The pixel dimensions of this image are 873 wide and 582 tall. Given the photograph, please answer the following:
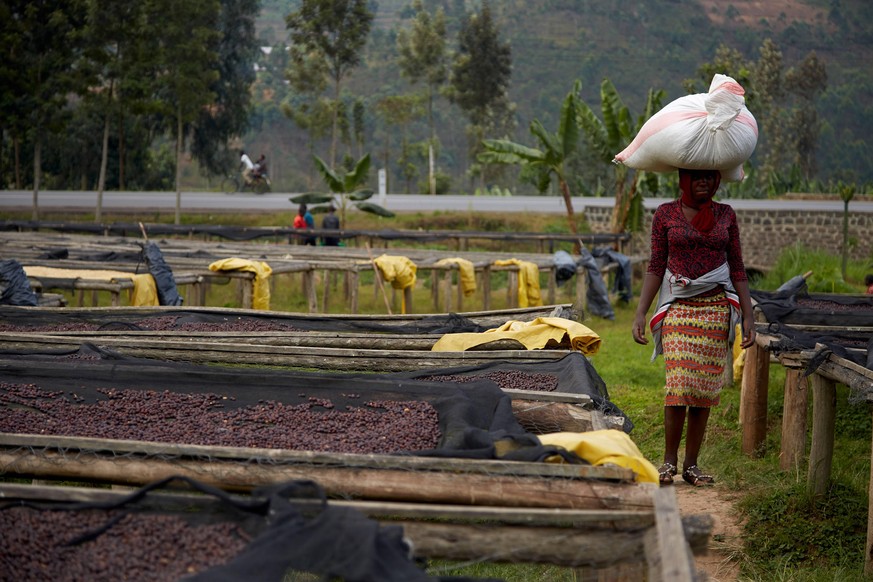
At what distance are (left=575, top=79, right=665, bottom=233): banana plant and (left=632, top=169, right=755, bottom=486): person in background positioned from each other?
12245mm

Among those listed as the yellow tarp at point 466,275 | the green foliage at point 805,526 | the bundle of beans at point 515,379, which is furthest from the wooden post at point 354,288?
the bundle of beans at point 515,379

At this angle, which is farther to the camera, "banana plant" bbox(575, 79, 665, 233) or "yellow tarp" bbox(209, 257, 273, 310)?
"banana plant" bbox(575, 79, 665, 233)

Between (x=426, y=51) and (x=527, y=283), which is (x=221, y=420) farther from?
(x=426, y=51)

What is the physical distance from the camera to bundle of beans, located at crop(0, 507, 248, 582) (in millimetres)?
2441

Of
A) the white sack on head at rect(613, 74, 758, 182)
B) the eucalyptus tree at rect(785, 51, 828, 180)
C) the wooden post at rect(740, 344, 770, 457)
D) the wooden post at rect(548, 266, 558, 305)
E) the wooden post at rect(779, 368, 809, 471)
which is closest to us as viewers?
the white sack on head at rect(613, 74, 758, 182)

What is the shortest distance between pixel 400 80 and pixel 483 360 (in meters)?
45.3

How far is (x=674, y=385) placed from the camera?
169 inches

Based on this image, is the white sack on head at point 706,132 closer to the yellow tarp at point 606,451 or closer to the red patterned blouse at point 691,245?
the red patterned blouse at point 691,245

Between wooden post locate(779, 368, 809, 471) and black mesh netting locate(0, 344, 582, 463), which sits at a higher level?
black mesh netting locate(0, 344, 582, 463)

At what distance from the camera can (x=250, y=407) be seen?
3881 mm

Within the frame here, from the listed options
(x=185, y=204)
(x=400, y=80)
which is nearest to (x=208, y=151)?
(x=185, y=204)

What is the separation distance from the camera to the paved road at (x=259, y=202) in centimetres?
2497

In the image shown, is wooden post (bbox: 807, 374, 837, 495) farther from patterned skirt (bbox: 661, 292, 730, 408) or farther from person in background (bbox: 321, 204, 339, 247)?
person in background (bbox: 321, 204, 339, 247)

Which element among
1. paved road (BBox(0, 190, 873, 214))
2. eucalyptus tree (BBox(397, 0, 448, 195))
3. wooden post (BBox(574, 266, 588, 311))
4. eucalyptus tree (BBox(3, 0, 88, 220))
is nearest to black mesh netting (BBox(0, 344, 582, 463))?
wooden post (BBox(574, 266, 588, 311))
